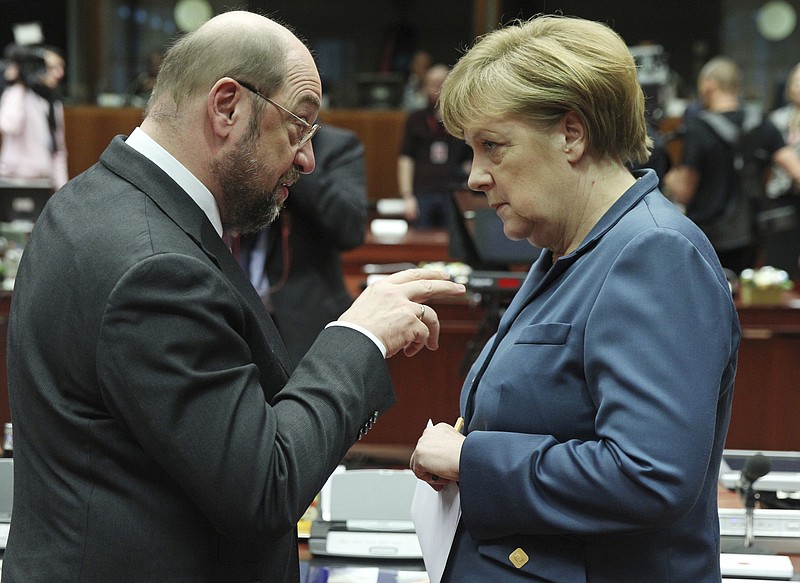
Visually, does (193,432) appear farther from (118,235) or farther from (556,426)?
(556,426)

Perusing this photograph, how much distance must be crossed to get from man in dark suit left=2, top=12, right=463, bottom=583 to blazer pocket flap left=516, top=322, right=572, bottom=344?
0.15 metres

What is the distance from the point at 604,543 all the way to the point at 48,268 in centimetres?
74

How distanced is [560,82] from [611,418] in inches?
16.4

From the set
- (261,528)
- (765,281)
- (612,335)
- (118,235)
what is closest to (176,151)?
(118,235)

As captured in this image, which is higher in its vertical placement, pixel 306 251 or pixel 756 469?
pixel 756 469

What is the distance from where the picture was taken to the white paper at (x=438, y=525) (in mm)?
1334

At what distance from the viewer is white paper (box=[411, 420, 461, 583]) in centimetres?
133

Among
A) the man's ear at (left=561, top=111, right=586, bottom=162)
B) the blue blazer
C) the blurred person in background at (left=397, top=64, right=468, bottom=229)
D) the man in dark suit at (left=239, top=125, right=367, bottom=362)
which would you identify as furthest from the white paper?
the blurred person in background at (left=397, top=64, right=468, bottom=229)

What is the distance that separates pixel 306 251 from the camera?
2.97m

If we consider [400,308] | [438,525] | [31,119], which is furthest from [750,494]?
[31,119]

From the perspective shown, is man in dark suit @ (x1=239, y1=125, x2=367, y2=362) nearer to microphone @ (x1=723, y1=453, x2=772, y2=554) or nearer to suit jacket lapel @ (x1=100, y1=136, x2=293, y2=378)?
microphone @ (x1=723, y1=453, x2=772, y2=554)

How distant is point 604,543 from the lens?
121 cm

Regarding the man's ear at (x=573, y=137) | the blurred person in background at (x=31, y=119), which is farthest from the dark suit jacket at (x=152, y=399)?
the blurred person in background at (x=31, y=119)

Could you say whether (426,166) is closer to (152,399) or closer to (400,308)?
(400,308)
